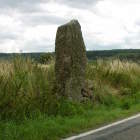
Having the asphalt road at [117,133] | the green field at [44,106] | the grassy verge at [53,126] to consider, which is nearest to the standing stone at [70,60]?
the green field at [44,106]

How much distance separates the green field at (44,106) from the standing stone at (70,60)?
331mm

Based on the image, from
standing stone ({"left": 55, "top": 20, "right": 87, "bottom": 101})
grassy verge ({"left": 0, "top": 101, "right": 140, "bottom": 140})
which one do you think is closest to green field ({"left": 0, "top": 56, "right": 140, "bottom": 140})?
grassy verge ({"left": 0, "top": 101, "right": 140, "bottom": 140})

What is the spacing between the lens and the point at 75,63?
1583cm

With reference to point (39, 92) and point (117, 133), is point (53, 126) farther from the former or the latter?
point (39, 92)

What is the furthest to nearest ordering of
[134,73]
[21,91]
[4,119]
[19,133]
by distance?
[134,73] → [21,91] → [4,119] → [19,133]

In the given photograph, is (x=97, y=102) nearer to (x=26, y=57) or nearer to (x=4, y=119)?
(x=26, y=57)

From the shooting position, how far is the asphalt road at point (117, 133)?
10.4 meters

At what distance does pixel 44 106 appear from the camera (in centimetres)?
1332

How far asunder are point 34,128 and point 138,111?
182 inches

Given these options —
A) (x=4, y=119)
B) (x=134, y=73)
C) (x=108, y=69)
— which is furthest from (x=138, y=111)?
(x=134, y=73)

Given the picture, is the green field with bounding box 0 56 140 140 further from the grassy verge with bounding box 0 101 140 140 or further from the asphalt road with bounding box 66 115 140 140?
the asphalt road with bounding box 66 115 140 140

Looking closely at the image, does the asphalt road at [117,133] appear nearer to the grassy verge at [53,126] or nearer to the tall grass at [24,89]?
the grassy verge at [53,126]

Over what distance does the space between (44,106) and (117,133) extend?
2.94m

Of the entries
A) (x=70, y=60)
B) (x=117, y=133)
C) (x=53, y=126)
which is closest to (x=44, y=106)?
(x=53, y=126)
